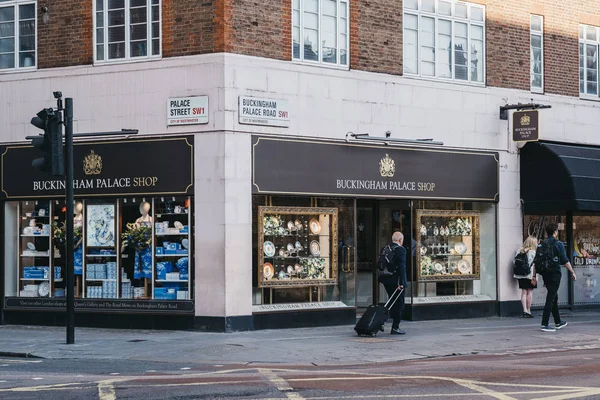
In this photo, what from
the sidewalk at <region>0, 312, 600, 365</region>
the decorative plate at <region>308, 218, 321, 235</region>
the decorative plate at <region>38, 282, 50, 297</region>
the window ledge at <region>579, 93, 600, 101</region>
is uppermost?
the window ledge at <region>579, 93, 600, 101</region>

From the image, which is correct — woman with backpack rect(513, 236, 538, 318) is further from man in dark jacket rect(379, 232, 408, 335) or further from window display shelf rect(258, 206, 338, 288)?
man in dark jacket rect(379, 232, 408, 335)

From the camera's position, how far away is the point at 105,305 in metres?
19.5

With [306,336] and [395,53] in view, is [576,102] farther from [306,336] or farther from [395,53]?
[306,336]

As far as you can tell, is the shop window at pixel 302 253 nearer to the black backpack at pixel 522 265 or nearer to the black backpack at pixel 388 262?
the black backpack at pixel 388 262

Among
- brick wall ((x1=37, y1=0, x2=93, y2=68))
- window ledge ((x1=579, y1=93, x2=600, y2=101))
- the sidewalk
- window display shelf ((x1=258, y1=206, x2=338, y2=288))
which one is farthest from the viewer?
window ledge ((x1=579, y1=93, x2=600, y2=101))

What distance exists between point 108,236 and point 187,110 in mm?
2946

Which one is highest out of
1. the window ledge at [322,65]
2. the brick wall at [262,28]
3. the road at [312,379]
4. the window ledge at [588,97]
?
the brick wall at [262,28]

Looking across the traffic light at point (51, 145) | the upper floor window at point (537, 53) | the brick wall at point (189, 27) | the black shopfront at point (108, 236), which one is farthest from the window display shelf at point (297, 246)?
the upper floor window at point (537, 53)

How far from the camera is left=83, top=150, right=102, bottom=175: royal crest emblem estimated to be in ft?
64.2

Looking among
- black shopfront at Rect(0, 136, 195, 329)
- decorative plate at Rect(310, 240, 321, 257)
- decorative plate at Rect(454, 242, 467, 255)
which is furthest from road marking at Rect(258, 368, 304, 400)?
decorative plate at Rect(454, 242, 467, 255)

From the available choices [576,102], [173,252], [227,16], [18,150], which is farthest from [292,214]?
[576,102]

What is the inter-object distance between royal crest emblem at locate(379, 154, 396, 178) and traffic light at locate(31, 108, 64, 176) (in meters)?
6.70

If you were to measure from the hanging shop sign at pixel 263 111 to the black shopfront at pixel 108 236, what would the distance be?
45.5 inches

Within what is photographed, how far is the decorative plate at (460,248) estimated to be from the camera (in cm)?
2217
